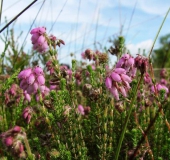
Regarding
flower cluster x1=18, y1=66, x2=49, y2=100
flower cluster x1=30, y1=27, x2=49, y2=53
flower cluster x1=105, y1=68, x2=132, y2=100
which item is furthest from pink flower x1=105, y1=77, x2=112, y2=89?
flower cluster x1=30, y1=27, x2=49, y2=53

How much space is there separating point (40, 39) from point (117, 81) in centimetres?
56

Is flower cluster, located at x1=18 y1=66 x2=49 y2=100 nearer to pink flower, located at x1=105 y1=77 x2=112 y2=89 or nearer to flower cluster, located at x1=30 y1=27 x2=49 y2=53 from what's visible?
flower cluster, located at x1=30 y1=27 x2=49 y2=53

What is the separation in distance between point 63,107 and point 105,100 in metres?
0.28

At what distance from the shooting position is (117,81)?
1604 mm

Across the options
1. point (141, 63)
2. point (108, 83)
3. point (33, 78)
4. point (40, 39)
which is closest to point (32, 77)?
point (33, 78)

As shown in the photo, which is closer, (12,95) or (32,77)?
(32,77)

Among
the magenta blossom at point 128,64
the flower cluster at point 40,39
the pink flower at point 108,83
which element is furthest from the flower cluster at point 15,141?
the flower cluster at point 40,39

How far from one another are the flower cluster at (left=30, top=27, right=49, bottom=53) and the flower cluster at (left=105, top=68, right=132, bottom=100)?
1.62 feet

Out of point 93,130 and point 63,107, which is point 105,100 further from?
point 93,130

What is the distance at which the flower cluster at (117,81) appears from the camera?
160cm

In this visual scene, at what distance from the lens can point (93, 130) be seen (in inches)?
99.7

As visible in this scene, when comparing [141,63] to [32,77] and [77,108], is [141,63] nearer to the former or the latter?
[32,77]

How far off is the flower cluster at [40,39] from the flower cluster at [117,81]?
0.49 m

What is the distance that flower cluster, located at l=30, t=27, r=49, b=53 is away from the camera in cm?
193
